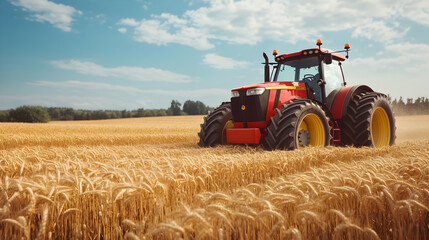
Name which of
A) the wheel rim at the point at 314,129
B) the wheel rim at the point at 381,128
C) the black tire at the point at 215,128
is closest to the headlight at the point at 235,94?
the black tire at the point at 215,128

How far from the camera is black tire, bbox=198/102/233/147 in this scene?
6.63 metres

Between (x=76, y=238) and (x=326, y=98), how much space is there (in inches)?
257

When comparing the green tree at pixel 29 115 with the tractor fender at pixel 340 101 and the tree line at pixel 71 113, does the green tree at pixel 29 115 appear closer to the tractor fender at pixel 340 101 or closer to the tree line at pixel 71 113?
the tree line at pixel 71 113

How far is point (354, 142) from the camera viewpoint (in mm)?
6855

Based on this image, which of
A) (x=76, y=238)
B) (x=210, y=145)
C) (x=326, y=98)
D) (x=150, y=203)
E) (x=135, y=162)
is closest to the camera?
(x=76, y=238)

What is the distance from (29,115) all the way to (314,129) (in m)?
54.8

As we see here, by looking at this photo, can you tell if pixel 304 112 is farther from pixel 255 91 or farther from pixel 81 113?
pixel 81 113

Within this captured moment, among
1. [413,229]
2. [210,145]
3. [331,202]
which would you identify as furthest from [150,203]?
[210,145]

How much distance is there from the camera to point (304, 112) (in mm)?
5676

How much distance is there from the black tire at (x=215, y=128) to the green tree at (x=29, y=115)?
5217cm

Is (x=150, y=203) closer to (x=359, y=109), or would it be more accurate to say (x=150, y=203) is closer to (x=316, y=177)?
(x=316, y=177)

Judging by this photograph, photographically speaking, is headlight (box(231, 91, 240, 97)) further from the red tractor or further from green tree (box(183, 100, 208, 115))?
green tree (box(183, 100, 208, 115))

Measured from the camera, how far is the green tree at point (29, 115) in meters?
49.2

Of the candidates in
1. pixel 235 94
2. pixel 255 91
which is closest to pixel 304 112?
pixel 255 91
